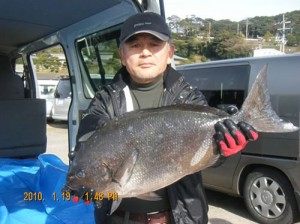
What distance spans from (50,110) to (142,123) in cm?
1654

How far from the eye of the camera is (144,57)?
81.0 inches

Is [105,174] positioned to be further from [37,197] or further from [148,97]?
[37,197]

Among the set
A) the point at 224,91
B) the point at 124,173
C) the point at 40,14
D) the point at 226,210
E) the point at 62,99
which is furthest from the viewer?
the point at 62,99

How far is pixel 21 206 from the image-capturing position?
13.4 ft

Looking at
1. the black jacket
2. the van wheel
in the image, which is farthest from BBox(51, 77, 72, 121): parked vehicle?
the black jacket

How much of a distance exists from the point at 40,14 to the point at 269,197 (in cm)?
374

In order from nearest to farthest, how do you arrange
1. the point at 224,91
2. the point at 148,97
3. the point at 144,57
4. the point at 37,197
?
the point at 144,57 → the point at 148,97 → the point at 37,197 → the point at 224,91

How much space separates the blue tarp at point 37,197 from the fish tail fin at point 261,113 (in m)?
1.91

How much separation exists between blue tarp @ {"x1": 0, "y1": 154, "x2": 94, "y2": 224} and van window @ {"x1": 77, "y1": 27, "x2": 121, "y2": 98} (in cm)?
114

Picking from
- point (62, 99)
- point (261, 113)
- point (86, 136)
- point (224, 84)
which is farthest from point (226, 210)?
point (62, 99)

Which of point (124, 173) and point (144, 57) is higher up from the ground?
point (144, 57)

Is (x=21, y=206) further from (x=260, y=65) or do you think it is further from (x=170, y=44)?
(x=260, y=65)

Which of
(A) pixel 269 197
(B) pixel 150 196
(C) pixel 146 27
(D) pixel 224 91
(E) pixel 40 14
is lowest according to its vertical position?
(A) pixel 269 197

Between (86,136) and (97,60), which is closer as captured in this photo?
(86,136)
